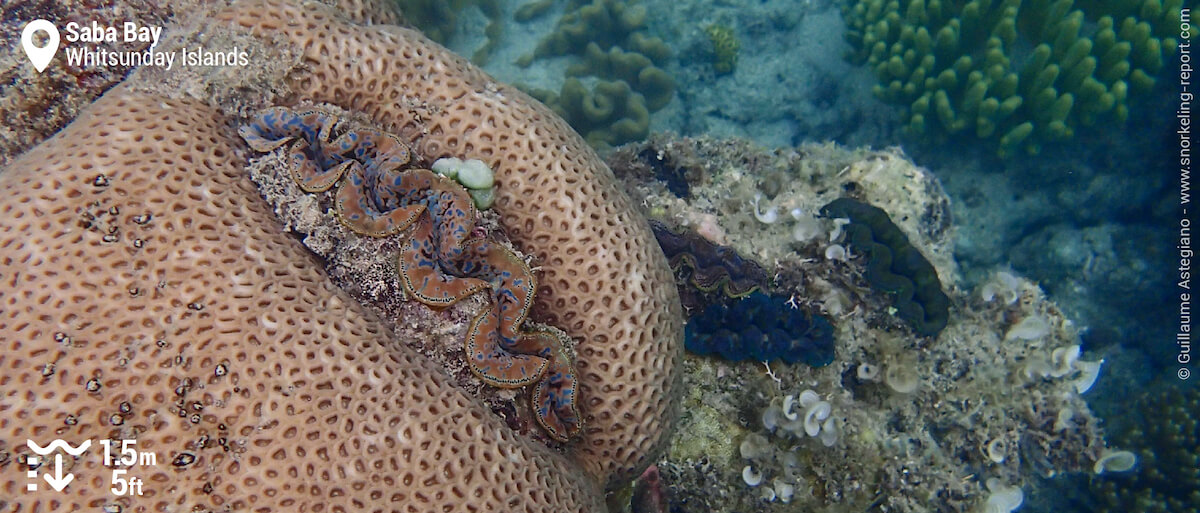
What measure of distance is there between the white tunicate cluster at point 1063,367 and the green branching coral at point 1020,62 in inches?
121

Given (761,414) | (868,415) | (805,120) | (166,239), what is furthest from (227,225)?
(805,120)

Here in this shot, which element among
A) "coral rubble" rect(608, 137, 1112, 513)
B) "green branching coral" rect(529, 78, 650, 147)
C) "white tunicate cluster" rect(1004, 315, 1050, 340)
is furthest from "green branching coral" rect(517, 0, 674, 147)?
"white tunicate cluster" rect(1004, 315, 1050, 340)

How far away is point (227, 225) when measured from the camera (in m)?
2.60

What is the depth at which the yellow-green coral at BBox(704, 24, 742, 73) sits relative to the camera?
833 centimetres

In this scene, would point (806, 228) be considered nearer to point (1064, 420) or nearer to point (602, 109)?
point (1064, 420)

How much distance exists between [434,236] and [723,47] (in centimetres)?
682

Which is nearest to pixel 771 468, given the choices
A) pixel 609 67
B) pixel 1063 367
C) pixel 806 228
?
pixel 806 228

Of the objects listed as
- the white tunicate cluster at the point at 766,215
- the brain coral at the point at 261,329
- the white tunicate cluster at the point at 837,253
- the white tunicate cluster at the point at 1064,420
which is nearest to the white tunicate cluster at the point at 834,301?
the white tunicate cluster at the point at 837,253

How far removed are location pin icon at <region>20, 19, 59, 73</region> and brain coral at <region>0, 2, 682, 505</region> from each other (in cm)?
68

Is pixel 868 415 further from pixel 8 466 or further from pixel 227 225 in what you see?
pixel 8 466

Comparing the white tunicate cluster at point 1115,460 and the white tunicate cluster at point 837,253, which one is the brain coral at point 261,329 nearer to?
the white tunicate cluster at point 837,253

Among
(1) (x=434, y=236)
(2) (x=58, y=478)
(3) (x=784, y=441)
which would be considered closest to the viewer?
(2) (x=58, y=478)

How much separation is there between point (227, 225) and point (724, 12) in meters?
8.08

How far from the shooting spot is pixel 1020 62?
7.00m
